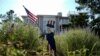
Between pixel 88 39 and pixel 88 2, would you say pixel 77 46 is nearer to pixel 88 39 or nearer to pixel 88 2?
pixel 88 39

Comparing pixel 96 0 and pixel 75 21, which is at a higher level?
pixel 96 0

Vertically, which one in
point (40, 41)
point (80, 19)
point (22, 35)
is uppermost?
point (22, 35)

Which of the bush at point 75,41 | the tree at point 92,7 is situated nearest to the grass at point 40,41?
the bush at point 75,41

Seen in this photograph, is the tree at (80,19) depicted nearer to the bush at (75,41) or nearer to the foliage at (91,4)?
the foliage at (91,4)

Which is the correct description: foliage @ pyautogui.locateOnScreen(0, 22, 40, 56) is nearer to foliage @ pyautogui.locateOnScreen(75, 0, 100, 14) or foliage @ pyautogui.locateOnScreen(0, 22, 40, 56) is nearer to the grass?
the grass

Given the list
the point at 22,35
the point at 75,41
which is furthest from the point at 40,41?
the point at 75,41

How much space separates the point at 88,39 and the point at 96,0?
50.3ft

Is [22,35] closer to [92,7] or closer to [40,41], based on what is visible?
[40,41]

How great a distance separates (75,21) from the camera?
30.5 metres

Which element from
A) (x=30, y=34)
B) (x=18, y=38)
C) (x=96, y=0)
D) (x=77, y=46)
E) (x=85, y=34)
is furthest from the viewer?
(x=96, y=0)

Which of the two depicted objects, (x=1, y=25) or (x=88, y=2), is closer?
(x=1, y=25)

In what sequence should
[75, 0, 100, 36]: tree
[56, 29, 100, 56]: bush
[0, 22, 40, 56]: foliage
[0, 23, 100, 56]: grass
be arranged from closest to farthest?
[0, 23, 100, 56]: grass < [56, 29, 100, 56]: bush < [0, 22, 40, 56]: foliage < [75, 0, 100, 36]: tree

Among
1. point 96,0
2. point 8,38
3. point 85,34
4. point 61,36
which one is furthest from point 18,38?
point 96,0

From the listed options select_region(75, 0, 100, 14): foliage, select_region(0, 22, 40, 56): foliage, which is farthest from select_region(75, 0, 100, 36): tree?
select_region(0, 22, 40, 56): foliage
